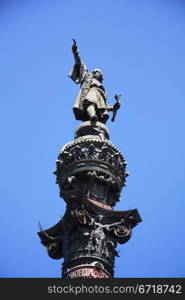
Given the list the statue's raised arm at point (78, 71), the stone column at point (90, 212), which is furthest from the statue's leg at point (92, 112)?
the statue's raised arm at point (78, 71)

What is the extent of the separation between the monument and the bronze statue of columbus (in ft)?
0.73

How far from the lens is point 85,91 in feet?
86.1

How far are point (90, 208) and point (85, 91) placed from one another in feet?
21.0

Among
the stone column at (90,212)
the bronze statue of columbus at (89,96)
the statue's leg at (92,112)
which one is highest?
the bronze statue of columbus at (89,96)

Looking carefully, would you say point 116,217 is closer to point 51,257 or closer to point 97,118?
point 51,257

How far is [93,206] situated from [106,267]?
186 cm

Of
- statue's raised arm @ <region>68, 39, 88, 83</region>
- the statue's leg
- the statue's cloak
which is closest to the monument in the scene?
the statue's leg

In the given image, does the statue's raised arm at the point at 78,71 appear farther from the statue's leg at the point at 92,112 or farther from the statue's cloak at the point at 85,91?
the statue's leg at the point at 92,112

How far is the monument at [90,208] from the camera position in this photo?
19.9 metres

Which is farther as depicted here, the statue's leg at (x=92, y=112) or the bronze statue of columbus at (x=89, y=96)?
the bronze statue of columbus at (x=89, y=96)

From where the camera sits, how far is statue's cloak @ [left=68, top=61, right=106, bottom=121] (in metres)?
25.6

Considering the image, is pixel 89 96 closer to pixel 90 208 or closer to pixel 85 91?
pixel 85 91

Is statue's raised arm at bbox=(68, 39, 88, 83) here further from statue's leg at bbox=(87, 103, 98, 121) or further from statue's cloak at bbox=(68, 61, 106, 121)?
statue's leg at bbox=(87, 103, 98, 121)

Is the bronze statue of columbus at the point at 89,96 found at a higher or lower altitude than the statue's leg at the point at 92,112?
higher
